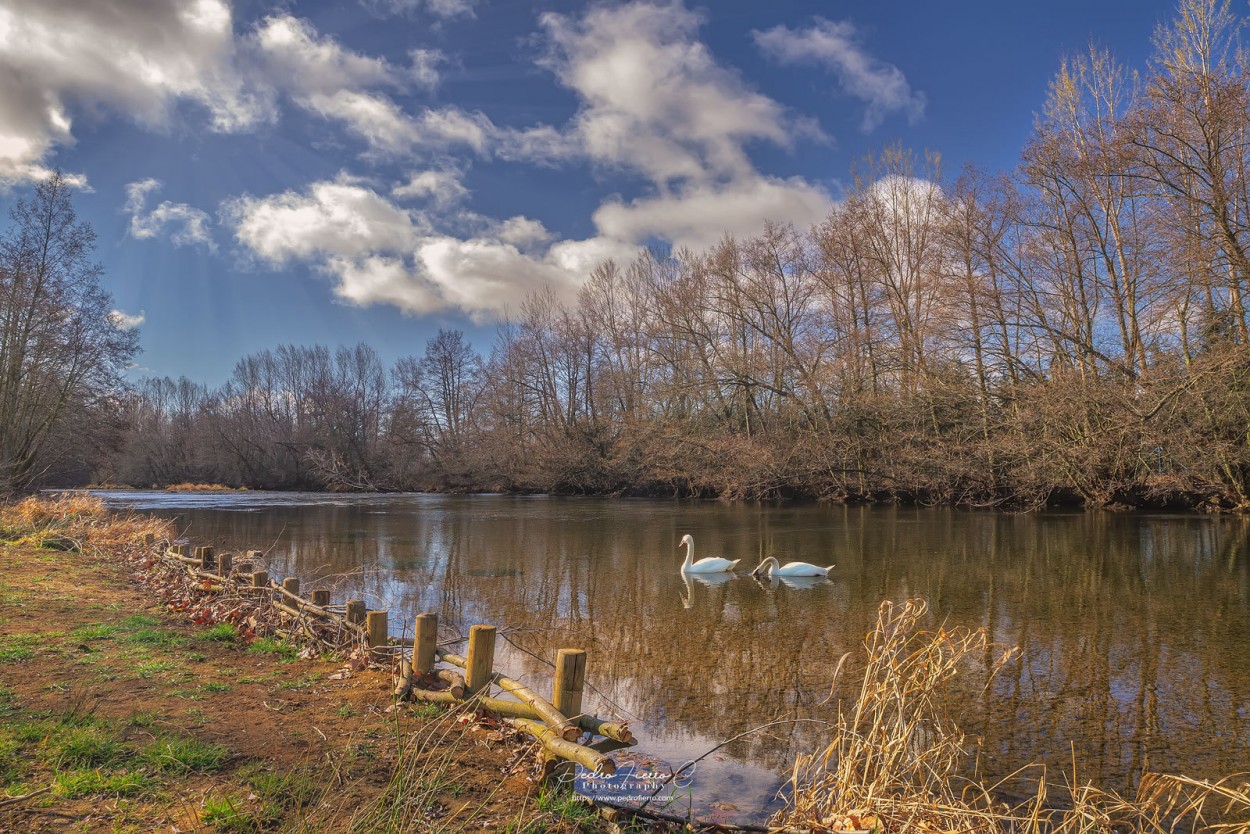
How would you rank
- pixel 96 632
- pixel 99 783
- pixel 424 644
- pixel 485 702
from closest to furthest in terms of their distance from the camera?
pixel 99 783, pixel 485 702, pixel 424 644, pixel 96 632

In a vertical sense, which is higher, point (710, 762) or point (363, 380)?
point (363, 380)

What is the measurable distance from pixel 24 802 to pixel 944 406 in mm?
28662

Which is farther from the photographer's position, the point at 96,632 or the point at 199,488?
the point at 199,488

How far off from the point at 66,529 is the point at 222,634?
10.6m

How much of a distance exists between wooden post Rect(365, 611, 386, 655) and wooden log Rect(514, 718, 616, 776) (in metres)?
2.32

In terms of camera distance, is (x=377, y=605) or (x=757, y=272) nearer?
(x=377, y=605)

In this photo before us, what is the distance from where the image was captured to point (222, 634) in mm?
7480

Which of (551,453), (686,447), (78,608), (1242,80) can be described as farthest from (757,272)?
(78,608)

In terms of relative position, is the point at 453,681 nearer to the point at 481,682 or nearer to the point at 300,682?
the point at 481,682

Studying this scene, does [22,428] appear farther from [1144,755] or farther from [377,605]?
[1144,755]

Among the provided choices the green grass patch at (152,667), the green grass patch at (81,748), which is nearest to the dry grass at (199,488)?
the green grass patch at (152,667)

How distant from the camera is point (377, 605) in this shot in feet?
32.9

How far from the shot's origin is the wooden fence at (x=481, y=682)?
4.28 m

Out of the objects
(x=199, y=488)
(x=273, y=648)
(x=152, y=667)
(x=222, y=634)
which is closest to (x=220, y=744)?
(x=152, y=667)
